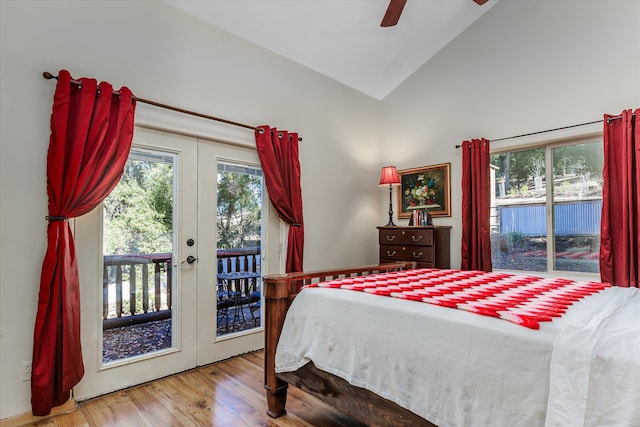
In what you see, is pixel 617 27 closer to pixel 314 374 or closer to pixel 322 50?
pixel 322 50

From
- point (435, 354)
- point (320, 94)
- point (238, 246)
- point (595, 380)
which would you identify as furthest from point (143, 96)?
point (595, 380)

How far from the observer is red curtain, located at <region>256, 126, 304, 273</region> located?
3311mm

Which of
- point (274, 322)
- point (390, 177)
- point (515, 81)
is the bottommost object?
point (274, 322)

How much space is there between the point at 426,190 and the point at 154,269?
306 cm

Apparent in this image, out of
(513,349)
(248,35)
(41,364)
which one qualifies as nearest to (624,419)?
(513,349)

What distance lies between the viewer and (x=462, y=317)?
1350mm

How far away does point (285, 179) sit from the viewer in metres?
3.44

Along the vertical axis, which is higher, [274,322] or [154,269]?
[154,269]

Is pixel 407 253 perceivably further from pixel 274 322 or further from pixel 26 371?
pixel 26 371

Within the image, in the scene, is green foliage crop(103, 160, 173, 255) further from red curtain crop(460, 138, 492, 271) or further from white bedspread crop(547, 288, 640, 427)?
red curtain crop(460, 138, 492, 271)

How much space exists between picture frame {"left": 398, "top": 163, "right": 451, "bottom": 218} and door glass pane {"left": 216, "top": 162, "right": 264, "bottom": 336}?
1.94 meters

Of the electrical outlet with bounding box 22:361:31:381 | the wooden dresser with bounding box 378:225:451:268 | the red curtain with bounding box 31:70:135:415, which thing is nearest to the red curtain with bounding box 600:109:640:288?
the wooden dresser with bounding box 378:225:451:268

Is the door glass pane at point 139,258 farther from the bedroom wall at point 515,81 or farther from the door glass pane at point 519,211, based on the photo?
the door glass pane at point 519,211

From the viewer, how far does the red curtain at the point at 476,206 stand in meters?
3.55
